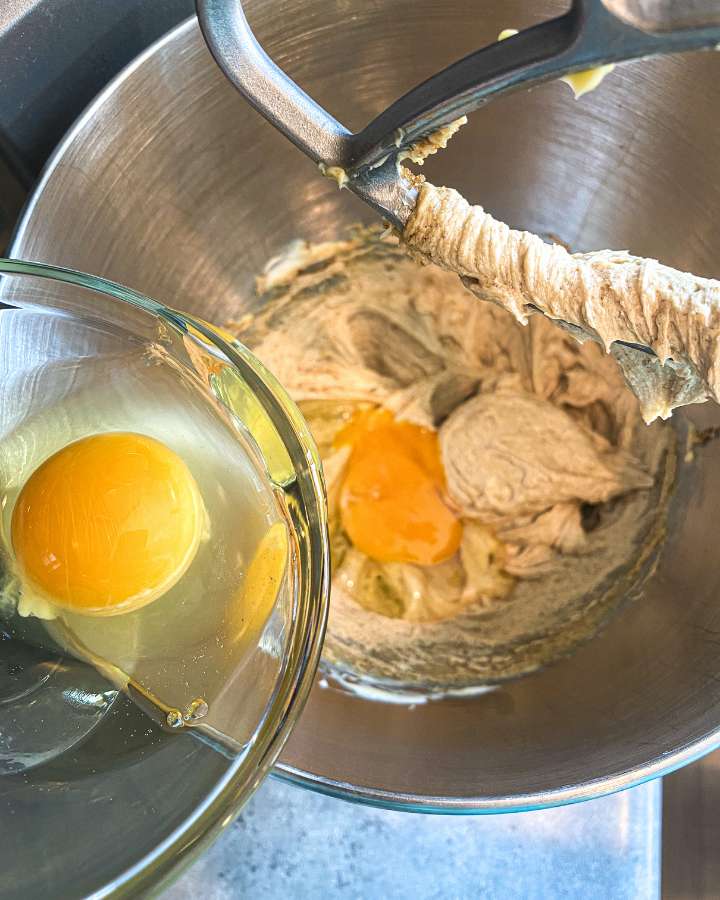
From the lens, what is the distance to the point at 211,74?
0.93m

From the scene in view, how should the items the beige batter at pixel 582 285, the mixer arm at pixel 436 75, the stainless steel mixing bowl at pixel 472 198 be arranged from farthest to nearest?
the stainless steel mixing bowl at pixel 472 198 → the beige batter at pixel 582 285 → the mixer arm at pixel 436 75

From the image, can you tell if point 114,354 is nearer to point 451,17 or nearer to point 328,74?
point 328,74

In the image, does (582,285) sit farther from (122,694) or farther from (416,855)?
(416,855)

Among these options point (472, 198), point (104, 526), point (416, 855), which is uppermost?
point (472, 198)

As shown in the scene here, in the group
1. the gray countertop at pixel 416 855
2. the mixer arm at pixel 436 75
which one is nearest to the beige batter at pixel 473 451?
the gray countertop at pixel 416 855

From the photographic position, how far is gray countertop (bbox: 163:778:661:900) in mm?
1093

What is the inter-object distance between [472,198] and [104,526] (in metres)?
0.71

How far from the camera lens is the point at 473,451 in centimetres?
122

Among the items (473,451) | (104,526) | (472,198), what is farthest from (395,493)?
(104,526)

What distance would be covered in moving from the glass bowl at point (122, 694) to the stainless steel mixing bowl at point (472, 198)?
0.11 m

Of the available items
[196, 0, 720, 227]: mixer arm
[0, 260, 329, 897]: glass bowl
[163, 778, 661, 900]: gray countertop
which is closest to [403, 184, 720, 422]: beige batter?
[196, 0, 720, 227]: mixer arm

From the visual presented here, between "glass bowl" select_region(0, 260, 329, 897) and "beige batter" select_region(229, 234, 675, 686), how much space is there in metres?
0.33

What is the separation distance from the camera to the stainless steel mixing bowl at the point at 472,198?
828 mm

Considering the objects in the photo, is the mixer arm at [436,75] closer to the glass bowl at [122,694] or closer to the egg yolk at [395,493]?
the glass bowl at [122,694]
